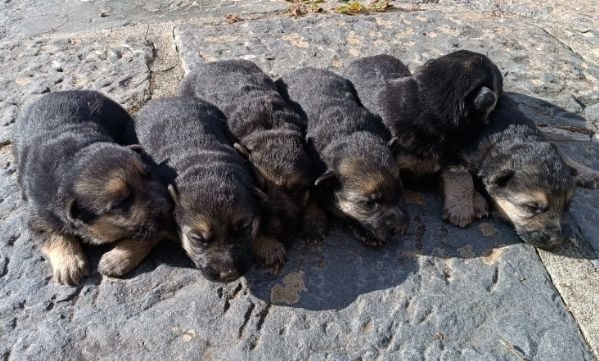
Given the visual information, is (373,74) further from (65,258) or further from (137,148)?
(65,258)

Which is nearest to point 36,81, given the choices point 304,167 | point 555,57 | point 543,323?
point 304,167

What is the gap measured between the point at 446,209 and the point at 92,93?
3404 mm

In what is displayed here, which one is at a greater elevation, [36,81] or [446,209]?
[36,81]

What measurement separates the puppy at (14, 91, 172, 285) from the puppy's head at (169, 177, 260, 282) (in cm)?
22

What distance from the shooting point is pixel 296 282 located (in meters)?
4.13

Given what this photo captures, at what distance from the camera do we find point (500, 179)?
491 cm

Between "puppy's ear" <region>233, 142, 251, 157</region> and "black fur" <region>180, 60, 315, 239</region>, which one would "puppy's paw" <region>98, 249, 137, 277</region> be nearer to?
"black fur" <region>180, 60, 315, 239</region>

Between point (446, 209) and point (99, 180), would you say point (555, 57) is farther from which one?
point (99, 180)

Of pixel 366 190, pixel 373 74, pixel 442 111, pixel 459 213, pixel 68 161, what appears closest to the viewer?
pixel 68 161

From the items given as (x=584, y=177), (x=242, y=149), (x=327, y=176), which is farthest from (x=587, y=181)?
(x=242, y=149)

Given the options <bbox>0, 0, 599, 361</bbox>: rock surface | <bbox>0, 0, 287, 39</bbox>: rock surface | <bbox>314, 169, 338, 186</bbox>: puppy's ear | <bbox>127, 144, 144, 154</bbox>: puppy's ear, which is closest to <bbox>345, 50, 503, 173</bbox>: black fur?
<bbox>0, 0, 599, 361</bbox>: rock surface

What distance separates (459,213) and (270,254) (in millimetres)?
1630

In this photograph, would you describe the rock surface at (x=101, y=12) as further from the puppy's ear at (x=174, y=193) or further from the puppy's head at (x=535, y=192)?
the puppy's head at (x=535, y=192)

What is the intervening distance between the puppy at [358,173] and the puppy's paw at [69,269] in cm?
189
